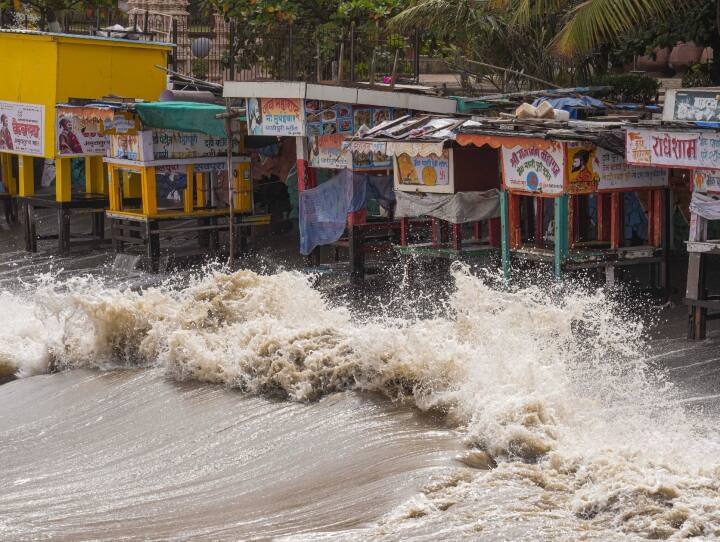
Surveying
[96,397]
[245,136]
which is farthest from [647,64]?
[96,397]

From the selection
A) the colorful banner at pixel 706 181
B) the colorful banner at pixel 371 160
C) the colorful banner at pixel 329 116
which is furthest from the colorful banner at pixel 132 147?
the colorful banner at pixel 706 181

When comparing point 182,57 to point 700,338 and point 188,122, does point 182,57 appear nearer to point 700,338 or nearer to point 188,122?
point 188,122

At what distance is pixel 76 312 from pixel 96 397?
2.32m

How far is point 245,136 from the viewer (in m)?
20.1

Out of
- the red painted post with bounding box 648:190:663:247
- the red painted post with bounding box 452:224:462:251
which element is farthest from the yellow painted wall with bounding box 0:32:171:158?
the red painted post with bounding box 648:190:663:247

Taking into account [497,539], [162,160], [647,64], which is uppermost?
[647,64]

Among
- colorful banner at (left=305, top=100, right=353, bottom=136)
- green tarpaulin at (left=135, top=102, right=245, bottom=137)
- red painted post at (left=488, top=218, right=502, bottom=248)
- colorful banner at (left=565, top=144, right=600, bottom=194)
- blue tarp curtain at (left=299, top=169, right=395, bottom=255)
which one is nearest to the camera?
colorful banner at (left=565, top=144, right=600, bottom=194)

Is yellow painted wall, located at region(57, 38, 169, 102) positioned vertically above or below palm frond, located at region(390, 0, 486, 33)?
below

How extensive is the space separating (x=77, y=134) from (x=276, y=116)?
4.04m

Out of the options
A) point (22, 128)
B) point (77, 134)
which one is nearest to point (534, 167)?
point (77, 134)

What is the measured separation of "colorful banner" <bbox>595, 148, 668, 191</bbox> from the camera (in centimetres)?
1459

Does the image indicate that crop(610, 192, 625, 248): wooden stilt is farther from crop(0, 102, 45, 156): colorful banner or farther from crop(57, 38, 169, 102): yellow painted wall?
crop(0, 102, 45, 156): colorful banner

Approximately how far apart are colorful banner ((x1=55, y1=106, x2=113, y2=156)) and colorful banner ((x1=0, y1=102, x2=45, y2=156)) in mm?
435

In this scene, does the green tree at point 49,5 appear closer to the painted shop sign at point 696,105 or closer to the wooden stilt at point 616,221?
the wooden stilt at point 616,221
